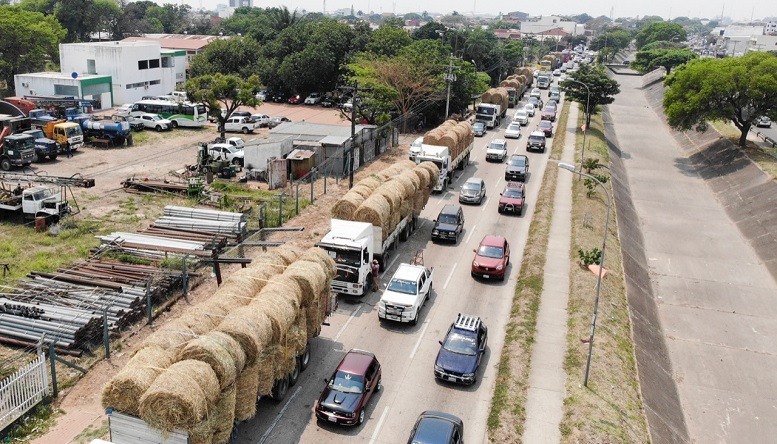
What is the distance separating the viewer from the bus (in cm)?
6091

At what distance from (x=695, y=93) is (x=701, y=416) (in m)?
45.1

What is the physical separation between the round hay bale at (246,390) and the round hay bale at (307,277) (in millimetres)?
3733

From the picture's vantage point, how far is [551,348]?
77.0ft

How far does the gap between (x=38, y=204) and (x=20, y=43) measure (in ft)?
183

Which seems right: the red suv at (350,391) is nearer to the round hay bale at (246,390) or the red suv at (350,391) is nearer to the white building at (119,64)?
the round hay bale at (246,390)

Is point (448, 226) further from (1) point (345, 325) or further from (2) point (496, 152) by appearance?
(2) point (496, 152)

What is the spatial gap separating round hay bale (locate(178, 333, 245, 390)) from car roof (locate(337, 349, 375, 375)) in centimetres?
449

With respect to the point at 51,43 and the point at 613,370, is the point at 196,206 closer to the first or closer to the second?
the point at 613,370

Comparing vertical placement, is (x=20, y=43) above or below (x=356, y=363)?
above

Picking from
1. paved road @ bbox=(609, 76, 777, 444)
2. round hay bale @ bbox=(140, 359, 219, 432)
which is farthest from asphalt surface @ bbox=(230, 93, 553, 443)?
paved road @ bbox=(609, 76, 777, 444)

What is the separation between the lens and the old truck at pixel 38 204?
32656mm

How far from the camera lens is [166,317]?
78.0ft

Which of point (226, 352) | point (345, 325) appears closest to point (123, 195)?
point (345, 325)

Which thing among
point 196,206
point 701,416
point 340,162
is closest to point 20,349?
point 196,206
